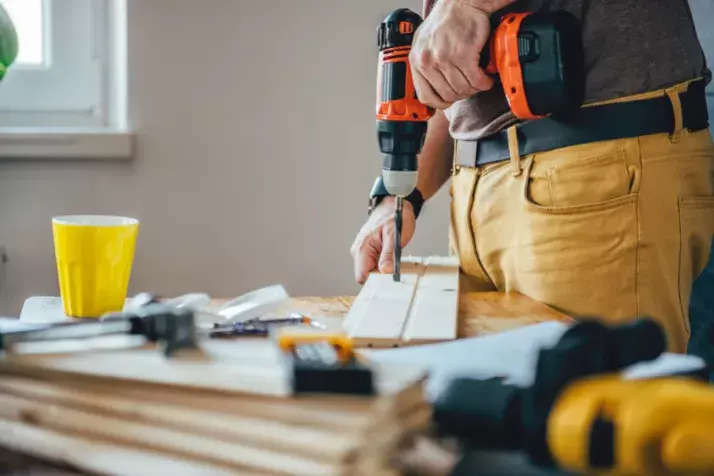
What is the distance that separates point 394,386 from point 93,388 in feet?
0.62

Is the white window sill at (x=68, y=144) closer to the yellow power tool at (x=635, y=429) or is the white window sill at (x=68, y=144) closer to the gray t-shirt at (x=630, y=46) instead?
the gray t-shirt at (x=630, y=46)

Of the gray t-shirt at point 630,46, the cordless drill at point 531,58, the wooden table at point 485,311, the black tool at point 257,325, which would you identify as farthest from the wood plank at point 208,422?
the gray t-shirt at point 630,46

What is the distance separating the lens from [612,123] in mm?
1038

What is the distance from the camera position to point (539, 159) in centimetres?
109

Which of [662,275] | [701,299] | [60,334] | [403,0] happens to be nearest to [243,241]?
[403,0]

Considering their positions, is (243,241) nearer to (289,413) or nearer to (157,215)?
(157,215)

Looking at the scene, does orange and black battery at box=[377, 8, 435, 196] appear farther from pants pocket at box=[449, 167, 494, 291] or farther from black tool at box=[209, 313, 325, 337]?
black tool at box=[209, 313, 325, 337]

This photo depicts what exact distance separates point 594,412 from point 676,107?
75cm

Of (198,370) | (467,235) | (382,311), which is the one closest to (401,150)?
(467,235)

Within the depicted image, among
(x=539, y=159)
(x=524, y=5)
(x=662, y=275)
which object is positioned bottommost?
(x=662, y=275)

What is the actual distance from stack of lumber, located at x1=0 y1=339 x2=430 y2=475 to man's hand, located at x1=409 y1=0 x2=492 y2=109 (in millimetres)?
628

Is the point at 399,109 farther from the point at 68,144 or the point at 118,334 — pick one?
the point at 68,144

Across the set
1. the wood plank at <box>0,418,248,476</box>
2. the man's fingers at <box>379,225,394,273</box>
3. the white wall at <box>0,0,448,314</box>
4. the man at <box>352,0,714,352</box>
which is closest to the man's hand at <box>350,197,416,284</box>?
the man's fingers at <box>379,225,394,273</box>

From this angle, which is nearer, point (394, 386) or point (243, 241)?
point (394, 386)
